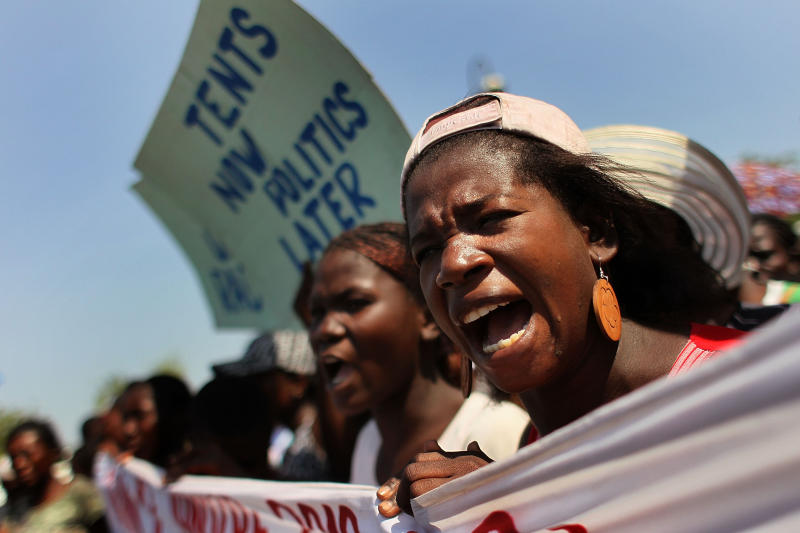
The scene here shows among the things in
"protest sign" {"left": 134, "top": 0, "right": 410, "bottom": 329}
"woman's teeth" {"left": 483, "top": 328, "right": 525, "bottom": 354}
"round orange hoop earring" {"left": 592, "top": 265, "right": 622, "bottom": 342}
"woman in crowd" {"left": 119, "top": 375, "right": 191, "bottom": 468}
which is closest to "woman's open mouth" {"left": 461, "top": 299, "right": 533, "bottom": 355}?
"woman's teeth" {"left": 483, "top": 328, "right": 525, "bottom": 354}

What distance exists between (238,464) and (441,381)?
1425 millimetres

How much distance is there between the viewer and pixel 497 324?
143cm

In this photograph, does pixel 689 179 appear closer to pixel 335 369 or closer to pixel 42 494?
pixel 335 369

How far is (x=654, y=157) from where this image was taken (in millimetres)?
2406

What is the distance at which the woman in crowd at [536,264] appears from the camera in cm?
139

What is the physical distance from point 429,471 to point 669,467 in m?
0.57

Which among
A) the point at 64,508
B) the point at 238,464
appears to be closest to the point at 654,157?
the point at 238,464

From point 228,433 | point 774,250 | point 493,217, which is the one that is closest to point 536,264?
point 493,217

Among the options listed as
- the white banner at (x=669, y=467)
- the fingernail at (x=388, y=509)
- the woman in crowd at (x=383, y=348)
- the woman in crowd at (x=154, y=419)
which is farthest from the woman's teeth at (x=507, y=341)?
the woman in crowd at (x=154, y=419)

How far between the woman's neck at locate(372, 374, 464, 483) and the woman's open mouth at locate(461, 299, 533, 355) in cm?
105

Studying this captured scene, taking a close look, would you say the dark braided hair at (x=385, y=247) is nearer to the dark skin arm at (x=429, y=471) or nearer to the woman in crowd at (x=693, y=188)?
the woman in crowd at (x=693, y=188)

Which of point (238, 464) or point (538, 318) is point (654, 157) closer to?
point (538, 318)

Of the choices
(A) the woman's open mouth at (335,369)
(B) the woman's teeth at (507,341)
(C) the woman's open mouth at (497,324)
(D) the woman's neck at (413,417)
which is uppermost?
(C) the woman's open mouth at (497,324)

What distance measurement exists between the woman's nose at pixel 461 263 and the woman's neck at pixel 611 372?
318 millimetres
